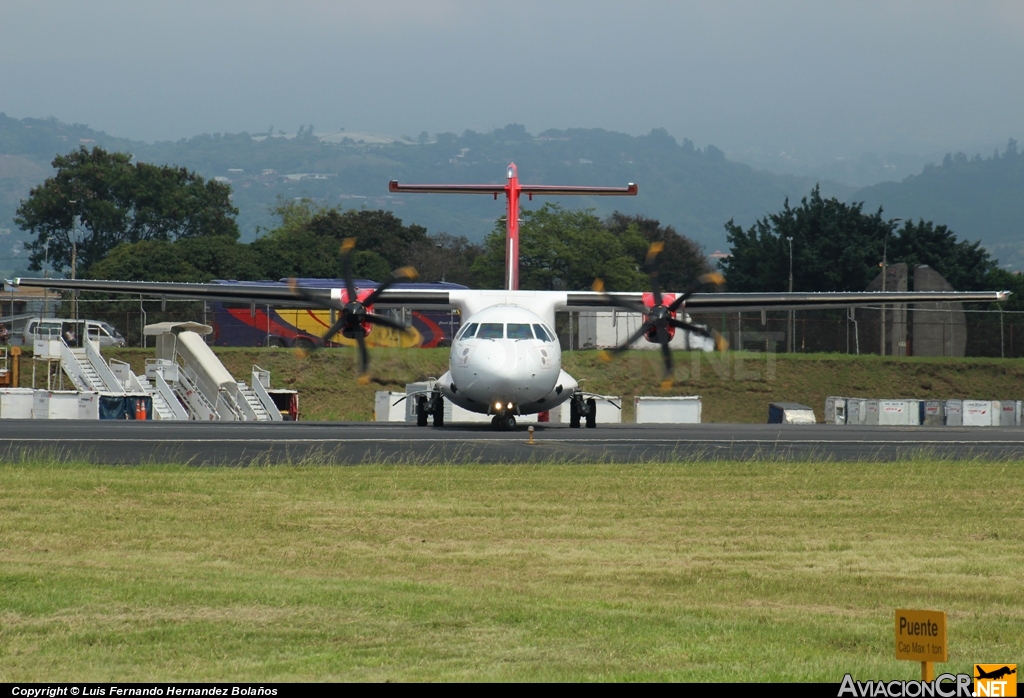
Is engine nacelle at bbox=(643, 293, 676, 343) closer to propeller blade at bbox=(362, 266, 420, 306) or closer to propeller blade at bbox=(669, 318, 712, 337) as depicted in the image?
propeller blade at bbox=(669, 318, 712, 337)

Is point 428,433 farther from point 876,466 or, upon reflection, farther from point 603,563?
point 603,563

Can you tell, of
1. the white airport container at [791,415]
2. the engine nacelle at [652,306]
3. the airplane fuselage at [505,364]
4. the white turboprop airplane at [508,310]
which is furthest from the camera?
the white airport container at [791,415]

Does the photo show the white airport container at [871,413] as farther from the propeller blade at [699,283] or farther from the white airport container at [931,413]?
the propeller blade at [699,283]

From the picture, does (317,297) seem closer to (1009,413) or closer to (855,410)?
(855,410)

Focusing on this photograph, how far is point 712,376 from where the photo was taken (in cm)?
6381

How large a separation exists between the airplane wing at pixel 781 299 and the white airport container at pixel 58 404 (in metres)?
19.6

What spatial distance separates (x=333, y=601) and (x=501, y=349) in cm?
1976

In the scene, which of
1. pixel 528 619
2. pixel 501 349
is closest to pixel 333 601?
pixel 528 619

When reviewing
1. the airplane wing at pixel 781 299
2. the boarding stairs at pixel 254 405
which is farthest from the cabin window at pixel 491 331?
the boarding stairs at pixel 254 405

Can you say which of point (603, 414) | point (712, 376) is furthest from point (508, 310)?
point (712, 376)

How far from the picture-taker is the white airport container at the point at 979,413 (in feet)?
162

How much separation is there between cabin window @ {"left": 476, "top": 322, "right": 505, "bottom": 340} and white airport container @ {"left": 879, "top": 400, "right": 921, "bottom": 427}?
25.3 metres

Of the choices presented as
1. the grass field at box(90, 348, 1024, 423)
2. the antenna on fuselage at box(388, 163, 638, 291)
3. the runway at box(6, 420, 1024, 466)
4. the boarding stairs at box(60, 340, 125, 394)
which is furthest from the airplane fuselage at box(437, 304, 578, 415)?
the grass field at box(90, 348, 1024, 423)

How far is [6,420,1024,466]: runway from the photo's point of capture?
21656mm
